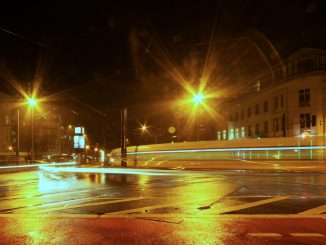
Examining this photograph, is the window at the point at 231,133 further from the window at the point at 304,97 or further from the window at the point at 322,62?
the window at the point at 322,62

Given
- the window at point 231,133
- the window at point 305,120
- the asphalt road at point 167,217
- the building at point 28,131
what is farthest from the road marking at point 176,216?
the window at point 231,133

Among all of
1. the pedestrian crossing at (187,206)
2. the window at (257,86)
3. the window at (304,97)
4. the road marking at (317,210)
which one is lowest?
the pedestrian crossing at (187,206)

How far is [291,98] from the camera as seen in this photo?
49.5m

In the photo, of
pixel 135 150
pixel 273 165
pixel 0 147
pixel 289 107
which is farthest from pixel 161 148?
pixel 0 147

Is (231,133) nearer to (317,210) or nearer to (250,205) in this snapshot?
(250,205)

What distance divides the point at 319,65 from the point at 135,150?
22.1 m

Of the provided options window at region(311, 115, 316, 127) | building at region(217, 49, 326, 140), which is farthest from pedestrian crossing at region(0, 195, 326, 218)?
window at region(311, 115, 316, 127)

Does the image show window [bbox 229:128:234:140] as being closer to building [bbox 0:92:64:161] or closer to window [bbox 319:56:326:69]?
window [bbox 319:56:326:69]

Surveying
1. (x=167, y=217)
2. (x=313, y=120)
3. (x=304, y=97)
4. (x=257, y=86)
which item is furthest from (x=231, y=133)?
(x=167, y=217)

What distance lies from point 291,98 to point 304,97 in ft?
5.67

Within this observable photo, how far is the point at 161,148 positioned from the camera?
41.2 m

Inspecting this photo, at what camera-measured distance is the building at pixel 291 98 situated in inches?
1831

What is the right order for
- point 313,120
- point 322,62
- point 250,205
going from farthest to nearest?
1. point 313,120
2. point 322,62
3. point 250,205

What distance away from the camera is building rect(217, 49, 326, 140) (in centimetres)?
4650
